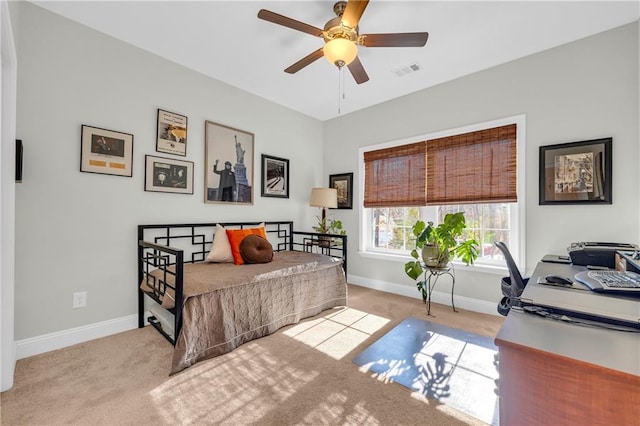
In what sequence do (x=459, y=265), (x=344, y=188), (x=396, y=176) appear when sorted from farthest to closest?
(x=344, y=188), (x=396, y=176), (x=459, y=265)

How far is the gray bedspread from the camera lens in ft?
6.40

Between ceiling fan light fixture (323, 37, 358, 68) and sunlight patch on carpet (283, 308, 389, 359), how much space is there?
2.24 metres

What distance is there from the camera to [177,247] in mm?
2881

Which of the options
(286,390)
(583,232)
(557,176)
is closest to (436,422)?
(286,390)

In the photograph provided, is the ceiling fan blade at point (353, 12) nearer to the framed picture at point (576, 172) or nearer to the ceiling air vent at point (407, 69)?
the ceiling air vent at point (407, 69)

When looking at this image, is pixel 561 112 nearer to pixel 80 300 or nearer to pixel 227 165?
pixel 227 165

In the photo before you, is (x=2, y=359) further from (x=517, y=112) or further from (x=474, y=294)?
(x=517, y=112)

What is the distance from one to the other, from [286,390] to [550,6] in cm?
342

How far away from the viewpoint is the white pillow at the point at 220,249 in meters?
2.87

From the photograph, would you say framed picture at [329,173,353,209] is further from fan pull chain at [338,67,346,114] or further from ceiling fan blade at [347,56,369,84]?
ceiling fan blade at [347,56,369,84]

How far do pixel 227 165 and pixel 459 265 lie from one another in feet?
10.1

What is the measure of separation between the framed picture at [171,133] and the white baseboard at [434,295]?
294 cm

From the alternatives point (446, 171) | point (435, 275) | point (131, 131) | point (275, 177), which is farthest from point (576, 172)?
point (131, 131)

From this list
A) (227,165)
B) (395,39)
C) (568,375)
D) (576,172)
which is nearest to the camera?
(568,375)
